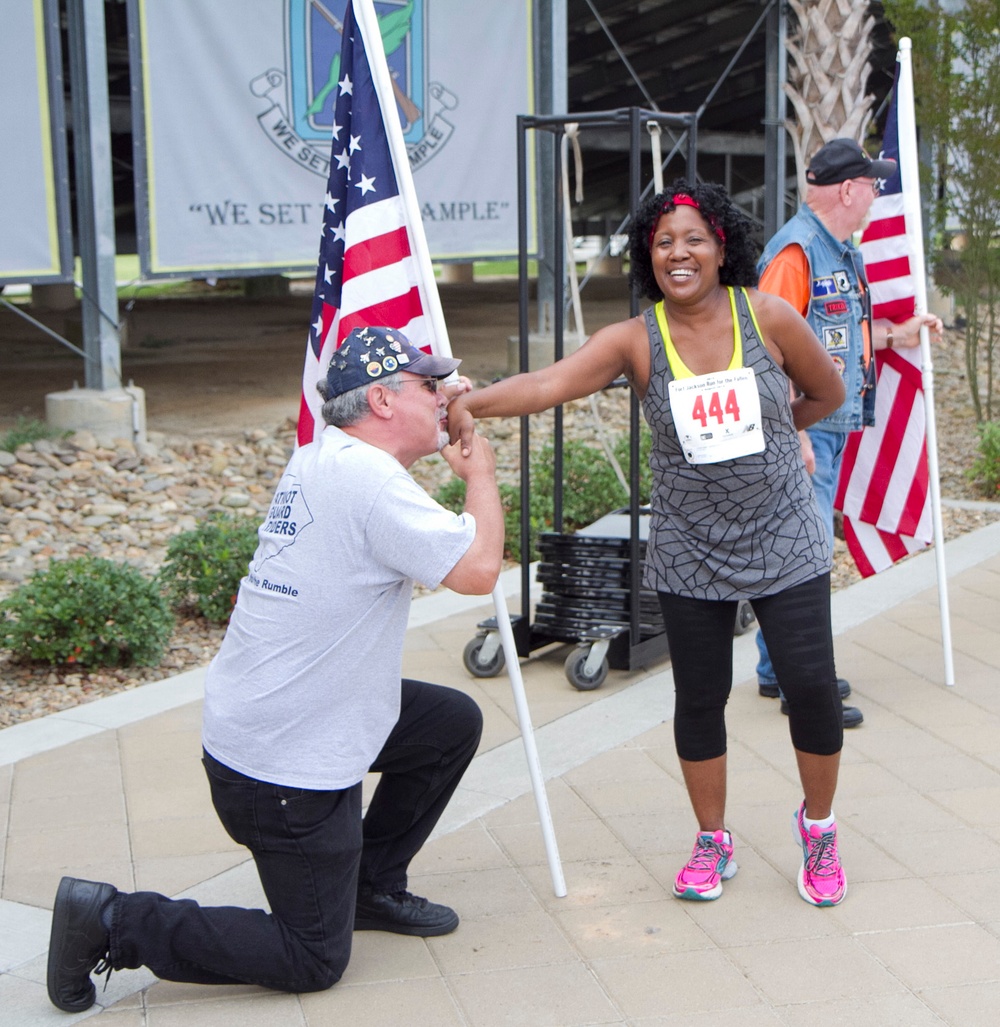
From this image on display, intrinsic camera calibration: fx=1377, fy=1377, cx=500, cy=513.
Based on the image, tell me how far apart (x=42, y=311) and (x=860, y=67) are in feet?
41.0

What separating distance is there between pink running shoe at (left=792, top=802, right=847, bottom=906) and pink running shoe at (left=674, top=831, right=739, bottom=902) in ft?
0.65

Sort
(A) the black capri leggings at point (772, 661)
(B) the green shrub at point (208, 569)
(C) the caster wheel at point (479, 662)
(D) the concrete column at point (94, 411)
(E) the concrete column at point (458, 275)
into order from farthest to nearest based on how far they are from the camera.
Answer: (E) the concrete column at point (458, 275), (D) the concrete column at point (94, 411), (B) the green shrub at point (208, 569), (C) the caster wheel at point (479, 662), (A) the black capri leggings at point (772, 661)

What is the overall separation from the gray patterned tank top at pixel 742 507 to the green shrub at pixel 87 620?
8.91 ft

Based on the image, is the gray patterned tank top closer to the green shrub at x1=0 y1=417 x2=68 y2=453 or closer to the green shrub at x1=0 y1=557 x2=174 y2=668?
the green shrub at x1=0 y1=557 x2=174 y2=668

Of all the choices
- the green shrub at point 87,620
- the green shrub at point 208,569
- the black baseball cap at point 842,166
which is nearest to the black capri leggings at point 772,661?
the black baseball cap at point 842,166

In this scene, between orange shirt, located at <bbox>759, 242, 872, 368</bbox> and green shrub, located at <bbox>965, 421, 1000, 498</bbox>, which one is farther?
green shrub, located at <bbox>965, 421, 1000, 498</bbox>

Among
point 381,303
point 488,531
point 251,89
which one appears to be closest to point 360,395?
point 488,531

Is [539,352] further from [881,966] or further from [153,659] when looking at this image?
[881,966]

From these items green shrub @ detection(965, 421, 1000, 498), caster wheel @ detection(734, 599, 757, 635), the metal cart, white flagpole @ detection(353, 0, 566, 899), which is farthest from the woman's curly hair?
green shrub @ detection(965, 421, 1000, 498)

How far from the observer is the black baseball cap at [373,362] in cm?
292

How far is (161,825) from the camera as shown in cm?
397

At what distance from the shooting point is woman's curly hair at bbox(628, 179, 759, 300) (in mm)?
3314

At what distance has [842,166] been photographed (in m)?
4.46

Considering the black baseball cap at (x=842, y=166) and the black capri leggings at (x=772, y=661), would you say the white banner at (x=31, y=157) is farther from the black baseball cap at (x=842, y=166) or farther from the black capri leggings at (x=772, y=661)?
the black capri leggings at (x=772, y=661)
